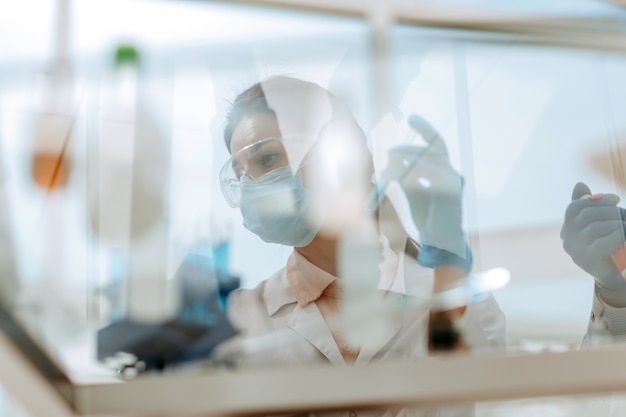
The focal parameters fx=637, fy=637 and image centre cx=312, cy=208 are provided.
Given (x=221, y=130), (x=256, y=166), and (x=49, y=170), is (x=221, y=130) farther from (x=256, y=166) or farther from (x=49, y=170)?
(x=49, y=170)

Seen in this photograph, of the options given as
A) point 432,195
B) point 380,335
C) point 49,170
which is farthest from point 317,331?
point 49,170

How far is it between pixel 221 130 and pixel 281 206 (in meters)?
0.13

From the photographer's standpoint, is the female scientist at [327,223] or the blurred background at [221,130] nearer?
the blurred background at [221,130]

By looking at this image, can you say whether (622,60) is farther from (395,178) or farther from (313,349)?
(313,349)

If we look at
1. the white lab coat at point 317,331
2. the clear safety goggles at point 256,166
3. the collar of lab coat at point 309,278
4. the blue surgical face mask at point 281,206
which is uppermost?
the clear safety goggles at point 256,166

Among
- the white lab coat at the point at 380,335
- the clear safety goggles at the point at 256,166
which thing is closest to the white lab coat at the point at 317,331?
the white lab coat at the point at 380,335

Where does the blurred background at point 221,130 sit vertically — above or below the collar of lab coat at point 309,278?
above

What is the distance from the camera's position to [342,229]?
80 centimetres

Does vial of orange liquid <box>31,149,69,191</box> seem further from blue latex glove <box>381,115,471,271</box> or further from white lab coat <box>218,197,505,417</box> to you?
blue latex glove <box>381,115,471,271</box>

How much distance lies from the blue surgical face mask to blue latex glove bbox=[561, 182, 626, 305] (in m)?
0.31

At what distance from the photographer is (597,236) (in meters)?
0.74

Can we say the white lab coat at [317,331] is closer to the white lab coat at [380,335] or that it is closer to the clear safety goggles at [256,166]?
the white lab coat at [380,335]

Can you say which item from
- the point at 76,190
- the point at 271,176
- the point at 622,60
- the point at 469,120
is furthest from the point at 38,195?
the point at 622,60

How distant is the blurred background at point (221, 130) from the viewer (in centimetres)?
59
